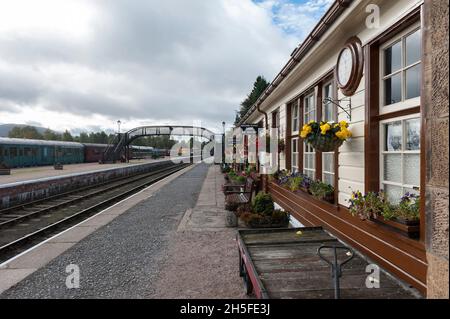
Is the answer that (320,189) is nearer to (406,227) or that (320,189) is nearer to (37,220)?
(406,227)

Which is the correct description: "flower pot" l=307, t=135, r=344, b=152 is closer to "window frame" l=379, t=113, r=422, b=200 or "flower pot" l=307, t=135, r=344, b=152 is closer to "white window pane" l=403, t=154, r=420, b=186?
"window frame" l=379, t=113, r=422, b=200

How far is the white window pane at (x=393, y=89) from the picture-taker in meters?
2.96

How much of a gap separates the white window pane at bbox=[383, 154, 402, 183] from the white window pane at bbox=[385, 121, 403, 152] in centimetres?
8

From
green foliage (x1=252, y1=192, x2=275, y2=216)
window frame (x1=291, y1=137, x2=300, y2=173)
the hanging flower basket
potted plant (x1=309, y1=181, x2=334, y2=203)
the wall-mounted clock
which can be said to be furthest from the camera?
green foliage (x1=252, y1=192, x2=275, y2=216)

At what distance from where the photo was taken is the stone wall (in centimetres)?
153

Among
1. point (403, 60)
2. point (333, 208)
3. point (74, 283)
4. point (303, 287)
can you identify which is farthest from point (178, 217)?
point (403, 60)

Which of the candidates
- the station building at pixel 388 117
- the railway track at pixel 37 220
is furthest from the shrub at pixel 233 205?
the railway track at pixel 37 220

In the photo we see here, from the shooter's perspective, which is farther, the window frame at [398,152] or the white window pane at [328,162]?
the white window pane at [328,162]

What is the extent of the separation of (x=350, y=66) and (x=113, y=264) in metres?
4.38

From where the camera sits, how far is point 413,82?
273 centimetres

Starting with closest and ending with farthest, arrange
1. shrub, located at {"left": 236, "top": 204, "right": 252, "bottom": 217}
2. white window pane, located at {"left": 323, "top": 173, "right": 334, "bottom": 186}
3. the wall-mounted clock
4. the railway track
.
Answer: the wall-mounted clock
white window pane, located at {"left": 323, "top": 173, "right": 334, "bottom": 186}
the railway track
shrub, located at {"left": 236, "top": 204, "right": 252, "bottom": 217}

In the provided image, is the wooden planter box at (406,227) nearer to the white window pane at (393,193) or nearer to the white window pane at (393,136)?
the white window pane at (393,193)

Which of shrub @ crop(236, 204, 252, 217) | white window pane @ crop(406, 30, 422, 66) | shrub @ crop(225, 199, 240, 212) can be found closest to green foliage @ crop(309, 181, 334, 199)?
white window pane @ crop(406, 30, 422, 66)

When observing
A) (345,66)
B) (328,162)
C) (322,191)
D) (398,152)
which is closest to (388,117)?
(398,152)
